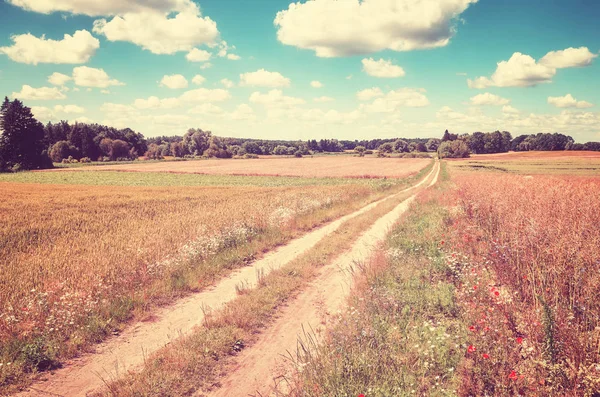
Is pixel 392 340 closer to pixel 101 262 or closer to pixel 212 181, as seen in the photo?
pixel 101 262

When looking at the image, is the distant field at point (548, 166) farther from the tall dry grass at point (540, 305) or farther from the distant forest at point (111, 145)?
the distant forest at point (111, 145)

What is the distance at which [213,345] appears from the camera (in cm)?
614

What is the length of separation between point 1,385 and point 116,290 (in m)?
3.37

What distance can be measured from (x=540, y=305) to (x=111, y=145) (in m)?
135

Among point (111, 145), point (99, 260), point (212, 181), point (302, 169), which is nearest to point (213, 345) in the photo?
point (99, 260)

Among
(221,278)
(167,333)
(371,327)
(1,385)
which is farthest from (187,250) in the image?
(371,327)

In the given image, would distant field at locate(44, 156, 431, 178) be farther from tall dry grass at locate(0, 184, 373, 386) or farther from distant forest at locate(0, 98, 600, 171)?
tall dry grass at locate(0, 184, 373, 386)

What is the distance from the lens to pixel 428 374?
4871 millimetres

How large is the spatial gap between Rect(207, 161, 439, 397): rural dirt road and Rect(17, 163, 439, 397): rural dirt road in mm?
498

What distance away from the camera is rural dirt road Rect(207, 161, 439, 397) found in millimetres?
5219

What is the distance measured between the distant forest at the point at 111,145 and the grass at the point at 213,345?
94.0 m

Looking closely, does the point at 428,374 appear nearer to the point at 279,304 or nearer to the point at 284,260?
the point at 279,304

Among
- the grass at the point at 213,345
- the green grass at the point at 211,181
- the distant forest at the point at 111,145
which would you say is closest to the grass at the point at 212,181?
the green grass at the point at 211,181

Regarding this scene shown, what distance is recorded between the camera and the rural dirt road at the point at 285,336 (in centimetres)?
522
